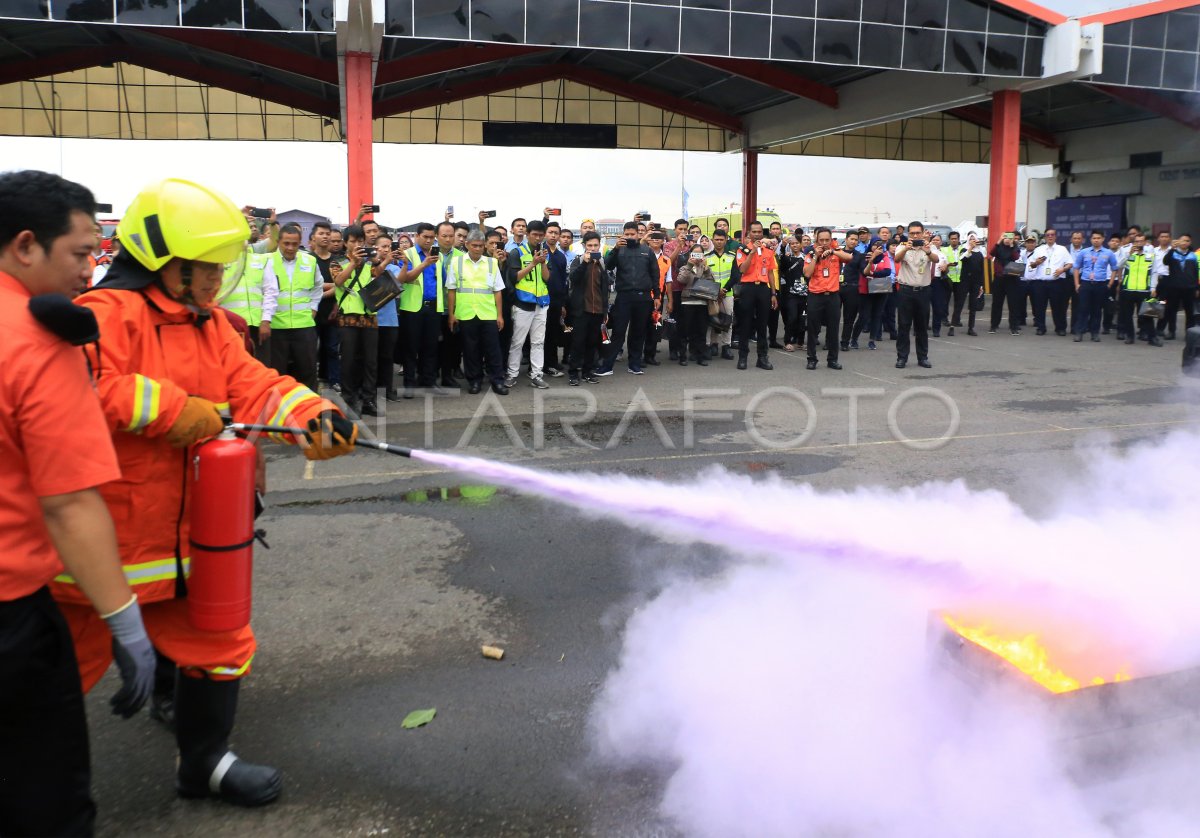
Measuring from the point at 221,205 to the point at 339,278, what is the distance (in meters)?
6.70

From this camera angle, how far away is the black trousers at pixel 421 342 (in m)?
10.3

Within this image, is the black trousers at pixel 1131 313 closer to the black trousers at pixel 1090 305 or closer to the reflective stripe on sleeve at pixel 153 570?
the black trousers at pixel 1090 305

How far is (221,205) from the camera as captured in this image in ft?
8.40

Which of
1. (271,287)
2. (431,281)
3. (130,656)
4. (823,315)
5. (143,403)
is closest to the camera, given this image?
(130,656)

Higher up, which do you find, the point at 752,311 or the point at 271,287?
the point at 271,287

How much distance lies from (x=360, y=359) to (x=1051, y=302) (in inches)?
556

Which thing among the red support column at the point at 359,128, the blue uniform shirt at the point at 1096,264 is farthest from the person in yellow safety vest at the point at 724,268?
the red support column at the point at 359,128

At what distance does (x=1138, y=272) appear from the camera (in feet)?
52.7

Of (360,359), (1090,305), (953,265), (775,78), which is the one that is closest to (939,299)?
(953,265)

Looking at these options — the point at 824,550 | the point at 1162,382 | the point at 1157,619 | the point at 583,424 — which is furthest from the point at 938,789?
the point at 1162,382

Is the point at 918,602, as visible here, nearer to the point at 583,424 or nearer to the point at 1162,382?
the point at 583,424

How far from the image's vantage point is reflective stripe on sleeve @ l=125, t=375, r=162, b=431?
237cm

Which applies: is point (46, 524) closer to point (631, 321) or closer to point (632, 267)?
point (632, 267)

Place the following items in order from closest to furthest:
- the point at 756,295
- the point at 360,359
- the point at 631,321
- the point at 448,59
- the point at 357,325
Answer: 1. the point at 357,325
2. the point at 360,359
3. the point at 631,321
4. the point at 756,295
5. the point at 448,59
